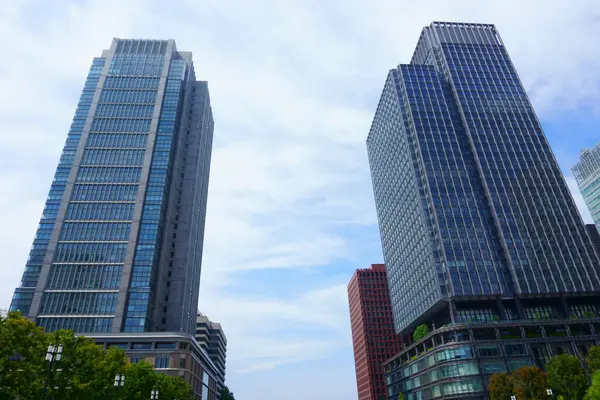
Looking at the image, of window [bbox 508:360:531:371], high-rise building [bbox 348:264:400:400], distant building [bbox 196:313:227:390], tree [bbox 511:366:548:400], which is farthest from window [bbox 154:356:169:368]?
high-rise building [bbox 348:264:400:400]

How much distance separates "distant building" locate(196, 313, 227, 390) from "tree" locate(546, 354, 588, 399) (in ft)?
403

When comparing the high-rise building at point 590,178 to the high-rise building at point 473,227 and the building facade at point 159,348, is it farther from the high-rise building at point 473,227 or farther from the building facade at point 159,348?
the building facade at point 159,348

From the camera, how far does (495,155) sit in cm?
11188

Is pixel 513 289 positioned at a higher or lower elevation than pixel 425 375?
higher

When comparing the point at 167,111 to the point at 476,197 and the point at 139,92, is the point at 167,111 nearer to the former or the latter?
the point at 139,92

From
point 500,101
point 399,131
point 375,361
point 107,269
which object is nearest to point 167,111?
point 107,269

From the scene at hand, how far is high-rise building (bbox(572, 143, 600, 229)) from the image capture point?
6038 inches

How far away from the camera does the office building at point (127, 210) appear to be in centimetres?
9131

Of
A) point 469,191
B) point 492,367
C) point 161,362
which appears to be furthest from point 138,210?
point 492,367

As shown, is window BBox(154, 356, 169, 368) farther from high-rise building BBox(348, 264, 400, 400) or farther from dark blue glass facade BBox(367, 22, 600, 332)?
high-rise building BBox(348, 264, 400, 400)

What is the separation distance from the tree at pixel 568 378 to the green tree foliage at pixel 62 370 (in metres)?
55.6

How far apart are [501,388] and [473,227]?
42.7 metres

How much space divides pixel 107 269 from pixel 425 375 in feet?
254

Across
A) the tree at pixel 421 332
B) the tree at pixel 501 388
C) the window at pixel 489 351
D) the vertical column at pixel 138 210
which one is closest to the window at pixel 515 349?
the window at pixel 489 351
